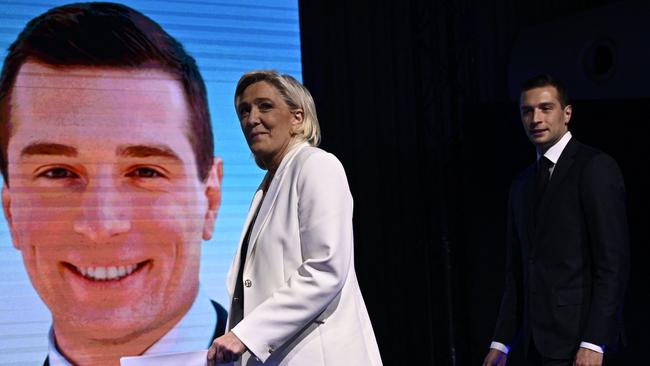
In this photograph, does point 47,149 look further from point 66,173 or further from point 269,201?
point 269,201

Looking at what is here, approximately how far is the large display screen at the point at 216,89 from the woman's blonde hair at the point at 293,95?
7.85 ft

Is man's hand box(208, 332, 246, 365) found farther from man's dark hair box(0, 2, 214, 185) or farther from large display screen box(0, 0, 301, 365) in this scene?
man's dark hair box(0, 2, 214, 185)

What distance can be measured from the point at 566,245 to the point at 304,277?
1.21 metres

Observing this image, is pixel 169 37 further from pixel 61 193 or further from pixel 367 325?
pixel 367 325

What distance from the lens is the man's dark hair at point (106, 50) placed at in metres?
4.24

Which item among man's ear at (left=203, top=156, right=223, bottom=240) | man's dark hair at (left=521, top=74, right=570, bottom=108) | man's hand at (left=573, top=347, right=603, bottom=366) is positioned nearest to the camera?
man's hand at (left=573, top=347, right=603, bottom=366)

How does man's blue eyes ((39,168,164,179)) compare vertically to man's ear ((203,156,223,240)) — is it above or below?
above

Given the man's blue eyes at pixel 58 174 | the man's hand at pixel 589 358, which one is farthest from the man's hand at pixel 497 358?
the man's blue eyes at pixel 58 174

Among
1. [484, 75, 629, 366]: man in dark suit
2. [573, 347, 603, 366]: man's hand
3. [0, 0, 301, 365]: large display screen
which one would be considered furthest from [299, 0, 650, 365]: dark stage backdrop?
[573, 347, 603, 366]: man's hand

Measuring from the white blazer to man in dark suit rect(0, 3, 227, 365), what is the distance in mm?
2501

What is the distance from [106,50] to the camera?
14.5 ft

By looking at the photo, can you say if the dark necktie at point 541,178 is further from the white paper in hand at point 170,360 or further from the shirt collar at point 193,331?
the shirt collar at point 193,331

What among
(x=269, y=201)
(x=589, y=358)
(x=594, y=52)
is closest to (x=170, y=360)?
(x=269, y=201)

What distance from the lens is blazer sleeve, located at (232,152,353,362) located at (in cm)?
185
